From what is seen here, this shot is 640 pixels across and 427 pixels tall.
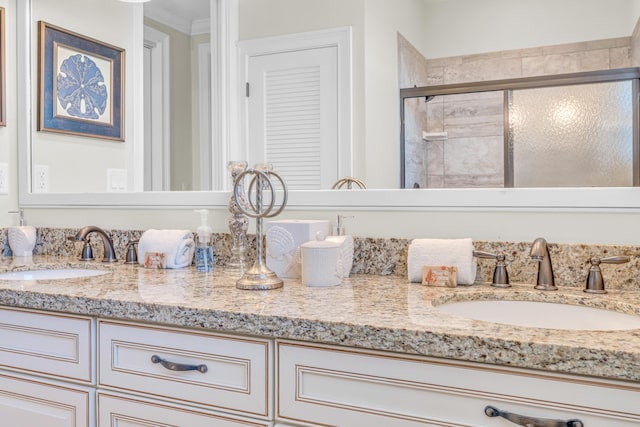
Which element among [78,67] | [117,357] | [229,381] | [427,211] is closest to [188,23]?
[78,67]

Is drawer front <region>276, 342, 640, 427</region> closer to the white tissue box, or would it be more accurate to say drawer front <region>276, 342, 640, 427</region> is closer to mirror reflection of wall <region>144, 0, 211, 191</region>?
the white tissue box

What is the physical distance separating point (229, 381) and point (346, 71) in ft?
3.10

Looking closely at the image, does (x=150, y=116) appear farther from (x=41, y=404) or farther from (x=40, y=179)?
(x=41, y=404)

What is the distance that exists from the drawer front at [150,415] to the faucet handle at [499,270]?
2.11 ft

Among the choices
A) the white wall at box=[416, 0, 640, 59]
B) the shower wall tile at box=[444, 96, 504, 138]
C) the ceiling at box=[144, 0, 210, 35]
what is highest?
the ceiling at box=[144, 0, 210, 35]

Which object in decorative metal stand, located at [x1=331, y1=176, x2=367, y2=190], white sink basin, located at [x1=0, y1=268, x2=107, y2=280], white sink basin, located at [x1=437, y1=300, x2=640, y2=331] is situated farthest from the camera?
white sink basin, located at [x1=0, y1=268, x2=107, y2=280]

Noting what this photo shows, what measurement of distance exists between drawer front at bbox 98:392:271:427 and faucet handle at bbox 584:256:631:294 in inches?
30.3

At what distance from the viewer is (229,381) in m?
1.01

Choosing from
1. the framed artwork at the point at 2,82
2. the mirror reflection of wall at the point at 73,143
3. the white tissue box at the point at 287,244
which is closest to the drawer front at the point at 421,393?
the white tissue box at the point at 287,244

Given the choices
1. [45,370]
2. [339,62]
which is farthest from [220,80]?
[45,370]

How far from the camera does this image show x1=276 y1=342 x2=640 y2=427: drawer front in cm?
76

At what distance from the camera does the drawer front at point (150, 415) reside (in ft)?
3.30

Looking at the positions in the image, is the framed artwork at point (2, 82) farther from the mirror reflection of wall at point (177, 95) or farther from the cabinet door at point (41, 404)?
the cabinet door at point (41, 404)

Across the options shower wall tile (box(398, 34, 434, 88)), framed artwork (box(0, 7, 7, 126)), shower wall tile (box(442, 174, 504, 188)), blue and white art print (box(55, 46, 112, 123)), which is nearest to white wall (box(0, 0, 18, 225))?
framed artwork (box(0, 7, 7, 126))
